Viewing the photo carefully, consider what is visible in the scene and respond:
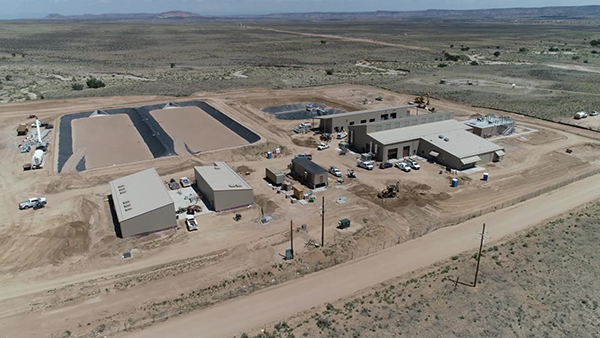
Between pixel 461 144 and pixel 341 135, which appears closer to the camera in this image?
pixel 461 144

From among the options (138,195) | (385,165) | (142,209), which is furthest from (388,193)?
(138,195)

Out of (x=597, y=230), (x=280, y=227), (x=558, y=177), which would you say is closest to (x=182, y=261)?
(x=280, y=227)

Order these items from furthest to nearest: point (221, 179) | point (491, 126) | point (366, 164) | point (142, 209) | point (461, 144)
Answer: point (491, 126) < point (461, 144) < point (366, 164) < point (221, 179) < point (142, 209)

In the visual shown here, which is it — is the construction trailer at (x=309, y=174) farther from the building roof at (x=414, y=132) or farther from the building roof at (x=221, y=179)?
the building roof at (x=414, y=132)

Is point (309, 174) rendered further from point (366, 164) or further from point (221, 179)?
point (221, 179)

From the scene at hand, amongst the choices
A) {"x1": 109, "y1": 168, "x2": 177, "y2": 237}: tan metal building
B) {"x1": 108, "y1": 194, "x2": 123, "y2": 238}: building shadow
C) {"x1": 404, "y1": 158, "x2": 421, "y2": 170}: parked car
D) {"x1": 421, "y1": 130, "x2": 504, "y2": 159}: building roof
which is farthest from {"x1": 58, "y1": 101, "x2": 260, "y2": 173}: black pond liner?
{"x1": 421, "y1": 130, "x2": 504, "y2": 159}: building roof

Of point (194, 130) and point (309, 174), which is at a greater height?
point (309, 174)
